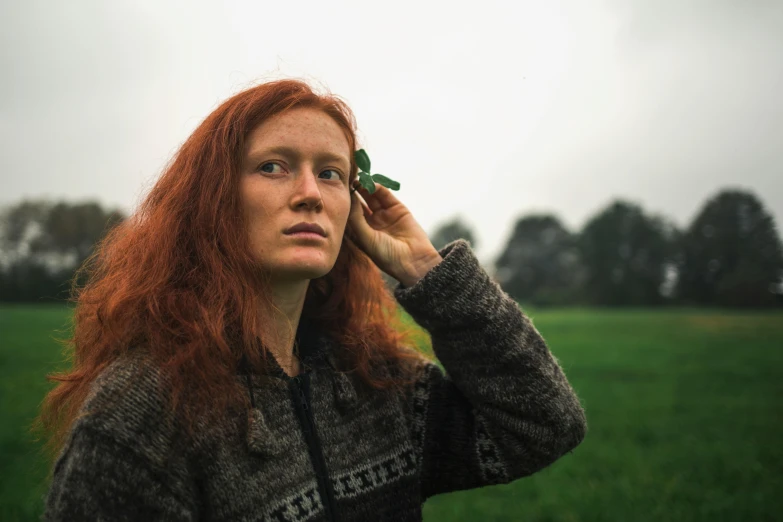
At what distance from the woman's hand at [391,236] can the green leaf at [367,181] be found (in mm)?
101

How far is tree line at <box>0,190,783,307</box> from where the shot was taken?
5355 mm

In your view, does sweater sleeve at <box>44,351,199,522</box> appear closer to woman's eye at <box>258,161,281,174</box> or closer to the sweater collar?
the sweater collar

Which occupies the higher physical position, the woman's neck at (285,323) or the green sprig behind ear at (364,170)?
the green sprig behind ear at (364,170)

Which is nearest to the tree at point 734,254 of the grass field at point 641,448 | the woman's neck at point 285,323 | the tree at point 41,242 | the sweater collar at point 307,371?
the grass field at point 641,448

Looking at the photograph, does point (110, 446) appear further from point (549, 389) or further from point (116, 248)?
Result: point (549, 389)

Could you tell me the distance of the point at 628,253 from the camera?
20453mm

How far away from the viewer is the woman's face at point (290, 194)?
1.86 m

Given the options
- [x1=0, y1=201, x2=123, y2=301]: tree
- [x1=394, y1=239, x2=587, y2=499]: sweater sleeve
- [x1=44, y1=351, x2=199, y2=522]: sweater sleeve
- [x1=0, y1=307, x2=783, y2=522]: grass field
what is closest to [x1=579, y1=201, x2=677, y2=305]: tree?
[x1=0, y1=307, x2=783, y2=522]: grass field

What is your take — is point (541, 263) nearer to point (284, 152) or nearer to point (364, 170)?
point (364, 170)

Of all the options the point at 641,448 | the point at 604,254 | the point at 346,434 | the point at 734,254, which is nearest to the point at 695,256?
the point at 734,254

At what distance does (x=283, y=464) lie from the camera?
1719 millimetres

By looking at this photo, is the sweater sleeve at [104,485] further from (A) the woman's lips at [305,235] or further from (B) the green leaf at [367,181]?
(B) the green leaf at [367,181]

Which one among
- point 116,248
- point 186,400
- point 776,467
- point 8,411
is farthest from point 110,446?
point 8,411

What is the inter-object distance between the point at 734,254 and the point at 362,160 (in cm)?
473
